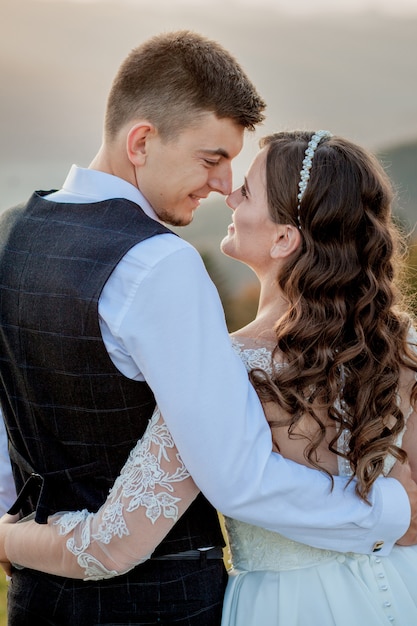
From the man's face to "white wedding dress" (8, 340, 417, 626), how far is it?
1.52 feet

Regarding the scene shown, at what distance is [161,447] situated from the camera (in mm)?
1815

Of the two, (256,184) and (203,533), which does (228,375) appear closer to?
(203,533)

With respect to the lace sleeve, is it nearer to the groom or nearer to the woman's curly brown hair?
the groom

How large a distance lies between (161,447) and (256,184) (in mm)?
898

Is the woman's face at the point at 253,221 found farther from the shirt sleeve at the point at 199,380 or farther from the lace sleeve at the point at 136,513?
the lace sleeve at the point at 136,513

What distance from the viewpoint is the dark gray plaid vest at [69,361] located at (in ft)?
5.90

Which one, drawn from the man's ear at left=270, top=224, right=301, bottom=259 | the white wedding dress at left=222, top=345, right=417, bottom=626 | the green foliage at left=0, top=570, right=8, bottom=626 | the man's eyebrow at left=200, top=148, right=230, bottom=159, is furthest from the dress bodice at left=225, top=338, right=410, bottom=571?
the green foliage at left=0, top=570, right=8, bottom=626

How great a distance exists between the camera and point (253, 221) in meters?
2.34

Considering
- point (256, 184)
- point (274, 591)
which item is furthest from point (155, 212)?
point (274, 591)

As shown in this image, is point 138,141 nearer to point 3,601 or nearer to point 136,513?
point 136,513

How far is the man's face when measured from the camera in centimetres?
215

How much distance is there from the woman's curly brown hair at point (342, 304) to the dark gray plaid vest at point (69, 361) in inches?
16.2

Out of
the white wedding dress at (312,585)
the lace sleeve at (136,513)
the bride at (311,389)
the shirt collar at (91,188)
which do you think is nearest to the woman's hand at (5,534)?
the bride at (311,389)

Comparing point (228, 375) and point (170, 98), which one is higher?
point (170, 98)
